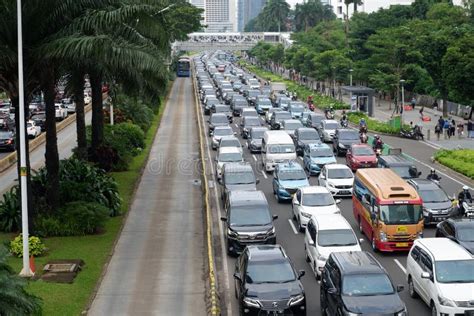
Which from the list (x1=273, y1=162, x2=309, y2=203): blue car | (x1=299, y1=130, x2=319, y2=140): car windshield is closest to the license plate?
(x1=273, y1=162, x2=309, y2=203): blue car

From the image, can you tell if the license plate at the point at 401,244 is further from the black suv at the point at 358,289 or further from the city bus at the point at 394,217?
the black suv at the point at 358,289

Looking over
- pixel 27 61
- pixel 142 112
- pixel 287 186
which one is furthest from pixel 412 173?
pixel 142 112

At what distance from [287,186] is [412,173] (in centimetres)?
577

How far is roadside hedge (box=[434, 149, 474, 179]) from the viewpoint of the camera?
41.7 m

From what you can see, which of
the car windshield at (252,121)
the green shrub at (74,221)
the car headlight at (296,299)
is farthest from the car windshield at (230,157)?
the car headlight at (296,299)

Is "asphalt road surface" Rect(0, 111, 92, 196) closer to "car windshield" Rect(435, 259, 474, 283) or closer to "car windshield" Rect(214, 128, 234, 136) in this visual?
"car windshield" Rect(214, 128, 234, 136)

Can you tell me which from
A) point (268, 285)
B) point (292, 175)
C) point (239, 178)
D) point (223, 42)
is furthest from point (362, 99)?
point (223, 42)

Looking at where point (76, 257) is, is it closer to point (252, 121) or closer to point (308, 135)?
point (308, 135)

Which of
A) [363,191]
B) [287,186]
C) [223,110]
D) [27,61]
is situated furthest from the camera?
[223,110]

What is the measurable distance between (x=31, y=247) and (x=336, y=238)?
9.72 meters

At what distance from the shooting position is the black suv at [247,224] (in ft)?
85.6

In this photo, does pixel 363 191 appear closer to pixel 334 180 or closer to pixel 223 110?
pixel 334 180

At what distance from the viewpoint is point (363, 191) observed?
28.8 metres

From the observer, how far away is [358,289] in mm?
18969
